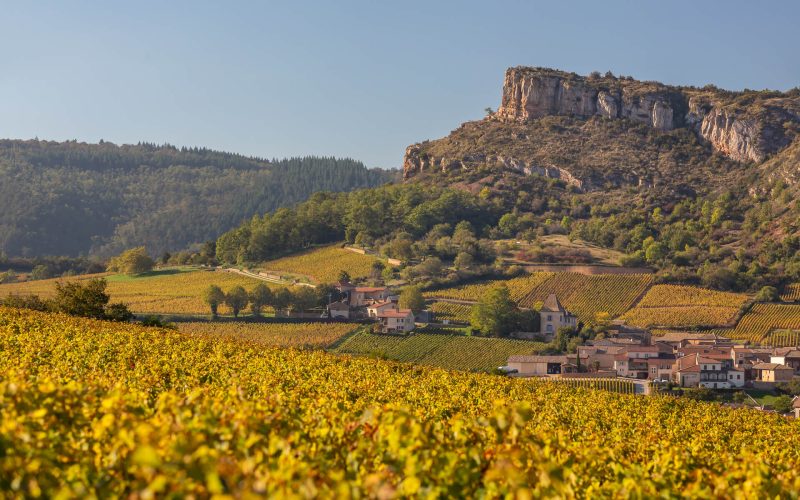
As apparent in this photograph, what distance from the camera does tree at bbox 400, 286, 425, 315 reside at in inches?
3000

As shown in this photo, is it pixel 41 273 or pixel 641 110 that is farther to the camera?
pixel 641 110

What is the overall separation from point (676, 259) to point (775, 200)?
1106 inches

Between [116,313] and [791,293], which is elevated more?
[791,293]

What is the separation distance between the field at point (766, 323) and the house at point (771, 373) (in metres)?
12.6

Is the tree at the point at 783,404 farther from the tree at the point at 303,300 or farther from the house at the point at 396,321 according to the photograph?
the tree at the point at 303,300

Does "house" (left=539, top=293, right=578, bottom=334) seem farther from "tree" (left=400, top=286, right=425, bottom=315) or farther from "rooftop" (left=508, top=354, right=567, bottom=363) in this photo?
"rooftop" (left=508, top=354, right=567, bottom=363)

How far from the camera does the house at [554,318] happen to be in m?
74.7

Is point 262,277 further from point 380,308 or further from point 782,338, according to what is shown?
point 782,338

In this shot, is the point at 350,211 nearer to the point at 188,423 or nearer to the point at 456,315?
the point at 456,315

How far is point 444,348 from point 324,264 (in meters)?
33.2

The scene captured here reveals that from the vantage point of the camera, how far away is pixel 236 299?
7388 centimetres

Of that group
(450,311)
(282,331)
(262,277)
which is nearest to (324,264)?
(262,277)

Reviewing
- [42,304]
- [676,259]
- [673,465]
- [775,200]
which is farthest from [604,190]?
[673,465]

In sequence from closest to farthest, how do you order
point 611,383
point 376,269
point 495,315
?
point 611,383 → point 495,315 → point 376,269
